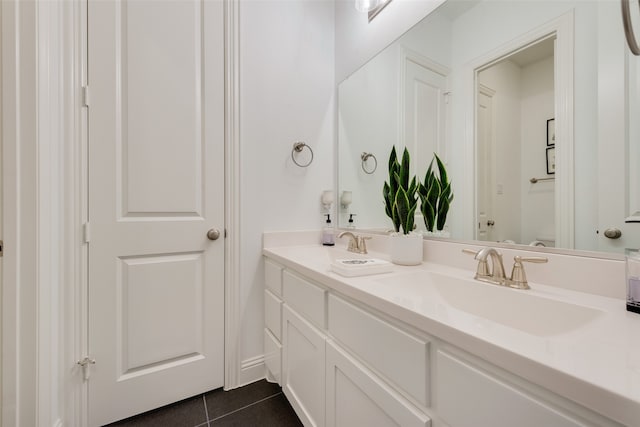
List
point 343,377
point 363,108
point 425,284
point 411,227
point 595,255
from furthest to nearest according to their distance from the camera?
point 363,108 < point 411,227 < point 425,284 < point 343,377 < point 595,255

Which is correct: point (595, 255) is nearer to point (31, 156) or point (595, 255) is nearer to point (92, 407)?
point (31, 156)

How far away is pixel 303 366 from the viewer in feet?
3.46

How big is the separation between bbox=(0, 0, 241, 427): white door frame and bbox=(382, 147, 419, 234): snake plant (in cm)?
130

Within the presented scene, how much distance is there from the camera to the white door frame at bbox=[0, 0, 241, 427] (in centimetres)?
85

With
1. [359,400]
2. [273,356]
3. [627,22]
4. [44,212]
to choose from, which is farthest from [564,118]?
[44,212]

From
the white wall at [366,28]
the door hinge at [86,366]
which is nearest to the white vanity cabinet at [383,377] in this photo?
the door hinge at [86,366]

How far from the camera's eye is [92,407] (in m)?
1.16

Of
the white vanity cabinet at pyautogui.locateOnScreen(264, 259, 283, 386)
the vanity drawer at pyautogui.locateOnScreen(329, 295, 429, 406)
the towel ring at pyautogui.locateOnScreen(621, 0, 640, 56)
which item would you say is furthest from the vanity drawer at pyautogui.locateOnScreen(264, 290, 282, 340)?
the towel ring at pyautogui.locateOnScreen(621, 0, 640, 56)

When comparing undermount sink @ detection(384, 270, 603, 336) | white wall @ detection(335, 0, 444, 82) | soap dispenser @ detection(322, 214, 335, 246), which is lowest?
undermount sink @ detection(384, 270, 603, 336)

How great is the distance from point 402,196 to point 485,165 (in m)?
0.31

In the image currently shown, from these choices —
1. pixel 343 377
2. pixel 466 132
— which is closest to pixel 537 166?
pixel 466 132

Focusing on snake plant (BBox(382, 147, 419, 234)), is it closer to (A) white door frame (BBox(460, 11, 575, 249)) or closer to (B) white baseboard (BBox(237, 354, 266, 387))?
(A) white door frame (BBox(460, 11, 575, 249))

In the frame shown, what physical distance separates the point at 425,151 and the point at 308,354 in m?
0.98

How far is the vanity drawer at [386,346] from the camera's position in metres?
0.56
